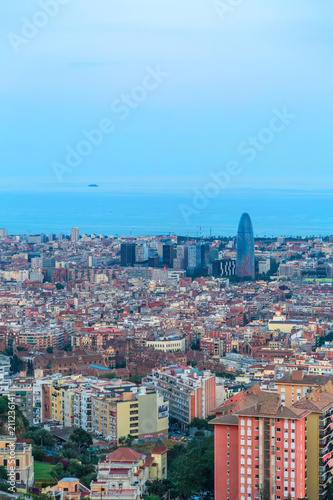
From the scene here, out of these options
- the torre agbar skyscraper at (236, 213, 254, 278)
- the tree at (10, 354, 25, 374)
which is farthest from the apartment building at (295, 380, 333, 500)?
the torre agbar skyscraper at (236, 213, 254, 278)

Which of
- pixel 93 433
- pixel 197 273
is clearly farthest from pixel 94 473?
pixel 197 273

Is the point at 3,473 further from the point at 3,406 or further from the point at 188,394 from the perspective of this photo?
the point at 188,394

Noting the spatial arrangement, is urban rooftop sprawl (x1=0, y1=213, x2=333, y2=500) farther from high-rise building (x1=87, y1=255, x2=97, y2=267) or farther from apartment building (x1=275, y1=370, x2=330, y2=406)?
high-rise building (x1=87, y1=255, x2=97, y2=267)

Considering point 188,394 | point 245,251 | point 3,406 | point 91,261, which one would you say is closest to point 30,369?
point 188,394

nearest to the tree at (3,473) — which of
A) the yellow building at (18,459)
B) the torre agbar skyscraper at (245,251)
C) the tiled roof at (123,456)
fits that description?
the yellow building at (18,459)

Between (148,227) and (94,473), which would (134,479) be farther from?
(148,227)

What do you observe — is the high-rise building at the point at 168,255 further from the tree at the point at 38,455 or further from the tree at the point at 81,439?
the tree at the point at 38,455
